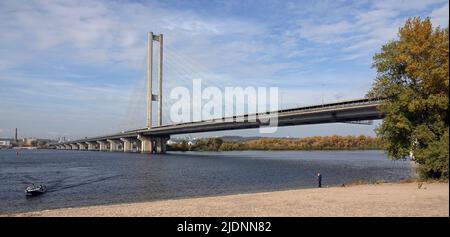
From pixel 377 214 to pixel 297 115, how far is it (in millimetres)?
71347

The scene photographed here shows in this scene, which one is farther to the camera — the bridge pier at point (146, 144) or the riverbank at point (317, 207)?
the bridge pier at point (146, 144)

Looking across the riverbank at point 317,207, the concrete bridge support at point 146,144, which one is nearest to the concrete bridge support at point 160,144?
the concrete bridge support at point 146,144

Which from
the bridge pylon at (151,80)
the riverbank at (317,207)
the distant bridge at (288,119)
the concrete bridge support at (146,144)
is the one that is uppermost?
the bridge pylon at (151,80)

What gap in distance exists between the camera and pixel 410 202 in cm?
2095

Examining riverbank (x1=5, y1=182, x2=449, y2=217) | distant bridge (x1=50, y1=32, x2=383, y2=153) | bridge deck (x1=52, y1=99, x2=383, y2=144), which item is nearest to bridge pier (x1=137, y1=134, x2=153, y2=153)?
distant bridge (x1=50, y1=32, x2=383, y2=153)

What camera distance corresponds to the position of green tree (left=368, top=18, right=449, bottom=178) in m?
32.2

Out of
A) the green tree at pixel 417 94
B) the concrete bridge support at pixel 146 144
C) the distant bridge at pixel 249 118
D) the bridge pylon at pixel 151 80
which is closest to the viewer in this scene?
the green tree at pixel 417 94

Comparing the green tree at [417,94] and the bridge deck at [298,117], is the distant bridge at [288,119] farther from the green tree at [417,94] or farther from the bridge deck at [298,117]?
the green tree at [417,94]

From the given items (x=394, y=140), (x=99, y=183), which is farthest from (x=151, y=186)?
(x=394, y=140)

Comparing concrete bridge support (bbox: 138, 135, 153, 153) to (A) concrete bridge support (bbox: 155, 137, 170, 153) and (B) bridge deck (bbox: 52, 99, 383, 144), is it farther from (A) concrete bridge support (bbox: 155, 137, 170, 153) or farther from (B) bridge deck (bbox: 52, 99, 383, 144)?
(B) bridge deck (bbox: 52, 99, 383, 144)

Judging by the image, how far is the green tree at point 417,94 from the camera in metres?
32.2

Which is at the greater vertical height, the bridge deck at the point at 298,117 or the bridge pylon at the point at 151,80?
the bridge pylon at the point at 151,80
